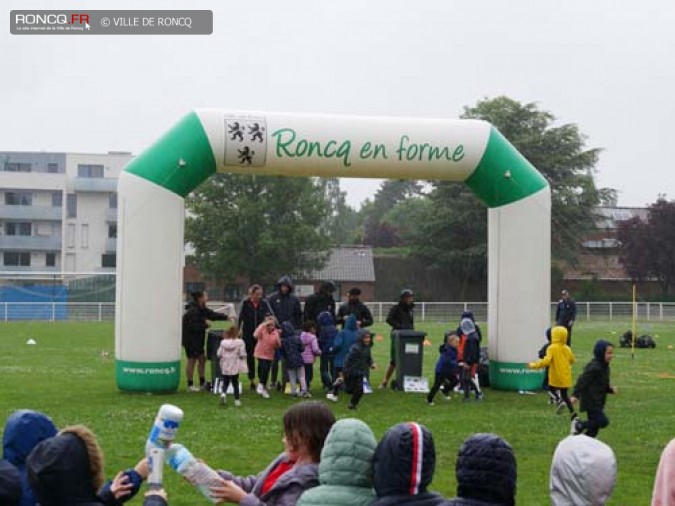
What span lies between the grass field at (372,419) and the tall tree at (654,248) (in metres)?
38.7

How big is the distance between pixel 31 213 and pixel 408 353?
64.7 meters

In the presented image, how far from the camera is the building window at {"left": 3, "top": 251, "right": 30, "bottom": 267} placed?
77.1 metres

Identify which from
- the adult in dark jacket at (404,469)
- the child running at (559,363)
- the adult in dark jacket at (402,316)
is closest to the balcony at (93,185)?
the adult in dark jacket at (402,316)

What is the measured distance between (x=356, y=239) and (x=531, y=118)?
41.3 meters

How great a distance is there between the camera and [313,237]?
57.5 m

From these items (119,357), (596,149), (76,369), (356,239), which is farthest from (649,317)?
(356,239)

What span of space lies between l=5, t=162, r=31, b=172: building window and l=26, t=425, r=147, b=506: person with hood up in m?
80.4

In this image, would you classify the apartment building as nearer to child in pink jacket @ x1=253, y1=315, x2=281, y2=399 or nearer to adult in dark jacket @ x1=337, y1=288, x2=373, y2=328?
adult in dark jacket @ x1=337, y1=288, x2=373, y2=328

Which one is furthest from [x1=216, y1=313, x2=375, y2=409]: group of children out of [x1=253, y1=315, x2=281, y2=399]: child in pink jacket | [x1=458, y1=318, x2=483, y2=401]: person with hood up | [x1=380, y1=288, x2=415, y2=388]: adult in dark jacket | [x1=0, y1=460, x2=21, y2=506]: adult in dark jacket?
[x1=0, y1=460, x2=21, y2=506]: adult in dark jacket

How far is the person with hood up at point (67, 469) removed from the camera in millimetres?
4426

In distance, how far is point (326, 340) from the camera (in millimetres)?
16844

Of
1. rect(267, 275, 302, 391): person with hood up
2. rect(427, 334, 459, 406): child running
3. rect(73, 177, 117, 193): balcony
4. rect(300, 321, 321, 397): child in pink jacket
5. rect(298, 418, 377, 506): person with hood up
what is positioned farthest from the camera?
rect(73, 177, 117, 193): balcony

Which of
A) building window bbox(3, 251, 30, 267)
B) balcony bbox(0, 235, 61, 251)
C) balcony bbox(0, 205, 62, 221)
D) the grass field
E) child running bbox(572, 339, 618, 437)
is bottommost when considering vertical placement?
the grass field

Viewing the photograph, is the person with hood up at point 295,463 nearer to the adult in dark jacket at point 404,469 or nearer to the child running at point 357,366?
the adult in dark jacket at point 404,469
